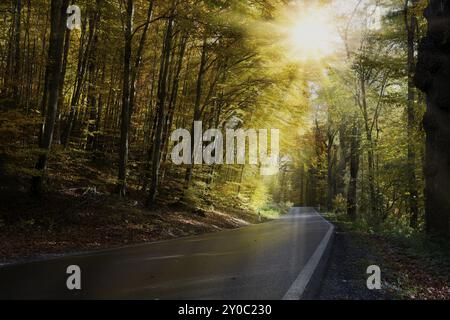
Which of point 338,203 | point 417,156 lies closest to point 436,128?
point 417,156

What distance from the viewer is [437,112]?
1022 centimetres

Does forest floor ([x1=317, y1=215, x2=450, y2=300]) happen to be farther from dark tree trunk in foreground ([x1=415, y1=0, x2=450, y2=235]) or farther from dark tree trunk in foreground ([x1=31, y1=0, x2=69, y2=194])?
dark tree trunk in foreground ([x1=31, y1=0, x2=69, y2=194])

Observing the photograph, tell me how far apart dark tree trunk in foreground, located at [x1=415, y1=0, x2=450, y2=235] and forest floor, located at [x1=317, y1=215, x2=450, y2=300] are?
35.8 inches

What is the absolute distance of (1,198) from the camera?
11.5m

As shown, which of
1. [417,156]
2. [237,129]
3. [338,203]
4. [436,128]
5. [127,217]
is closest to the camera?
[436,128]

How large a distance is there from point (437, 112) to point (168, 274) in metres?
7.89

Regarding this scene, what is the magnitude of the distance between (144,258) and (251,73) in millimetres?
14014

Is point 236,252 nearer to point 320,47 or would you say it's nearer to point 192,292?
point 192,292

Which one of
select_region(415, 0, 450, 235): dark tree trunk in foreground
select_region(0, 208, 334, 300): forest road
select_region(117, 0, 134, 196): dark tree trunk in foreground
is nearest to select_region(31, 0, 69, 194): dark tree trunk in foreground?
select_region(117, 0, 134, 196): dark tree trunk in foreground

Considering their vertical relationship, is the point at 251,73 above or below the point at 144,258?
above

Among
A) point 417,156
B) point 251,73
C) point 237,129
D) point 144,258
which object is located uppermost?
point 251,73

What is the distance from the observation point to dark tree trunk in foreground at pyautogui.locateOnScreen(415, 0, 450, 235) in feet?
32.7

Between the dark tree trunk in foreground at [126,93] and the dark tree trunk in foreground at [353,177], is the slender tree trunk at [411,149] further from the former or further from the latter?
the dark tree trunk in foreground at [126,93]
